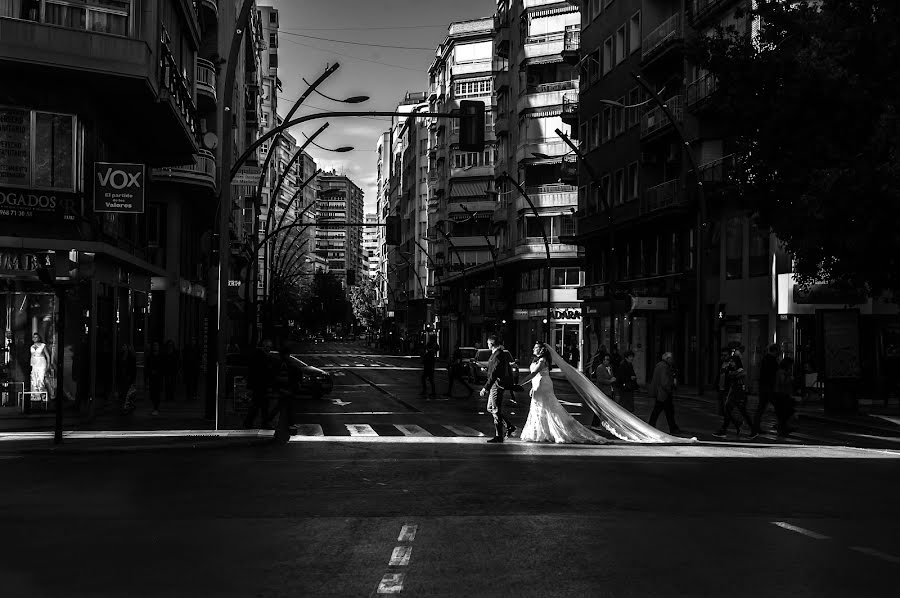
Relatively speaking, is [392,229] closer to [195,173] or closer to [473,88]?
[195,173]

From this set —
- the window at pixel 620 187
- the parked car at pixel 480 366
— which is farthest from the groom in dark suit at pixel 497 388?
the window at pixel 620 187

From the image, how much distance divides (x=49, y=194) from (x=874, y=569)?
21091 mm

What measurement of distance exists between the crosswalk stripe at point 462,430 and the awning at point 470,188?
7409cm

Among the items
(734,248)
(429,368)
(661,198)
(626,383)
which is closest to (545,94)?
(661,198)

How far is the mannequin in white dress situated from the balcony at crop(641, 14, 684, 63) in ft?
96.8

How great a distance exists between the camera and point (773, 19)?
28.8m

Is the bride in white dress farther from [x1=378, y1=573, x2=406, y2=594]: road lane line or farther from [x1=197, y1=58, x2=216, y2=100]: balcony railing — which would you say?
[x1=197, y1=58, x2=216, y2=100]: balcony railing

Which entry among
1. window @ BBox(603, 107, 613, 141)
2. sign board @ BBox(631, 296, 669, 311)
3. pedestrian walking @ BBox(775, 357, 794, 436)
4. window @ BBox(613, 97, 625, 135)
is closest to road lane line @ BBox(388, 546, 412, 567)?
pedestrian walking @ BBox(775, 357, 794, 436)

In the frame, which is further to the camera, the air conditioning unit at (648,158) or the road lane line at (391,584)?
the air conditioning unit at (648,158)

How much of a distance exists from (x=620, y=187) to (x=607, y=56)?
7.13m

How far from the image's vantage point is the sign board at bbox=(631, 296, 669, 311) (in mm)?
48312

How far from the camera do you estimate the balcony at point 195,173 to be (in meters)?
41.4

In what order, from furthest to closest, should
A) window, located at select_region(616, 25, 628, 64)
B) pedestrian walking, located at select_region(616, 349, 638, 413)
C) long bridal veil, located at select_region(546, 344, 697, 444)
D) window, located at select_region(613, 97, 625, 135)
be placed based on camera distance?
window, located at select_region(616, 25, 628, 64)
window, located at select_region(613, 97, 625, 135)
pedestrian walking, located at select_region(616, 349, 638, 413)
long bridal veil, located at select_region(546, 344, 697, 444)

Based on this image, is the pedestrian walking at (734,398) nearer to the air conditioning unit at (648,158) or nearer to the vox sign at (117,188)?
the vox sign at (117,188)
